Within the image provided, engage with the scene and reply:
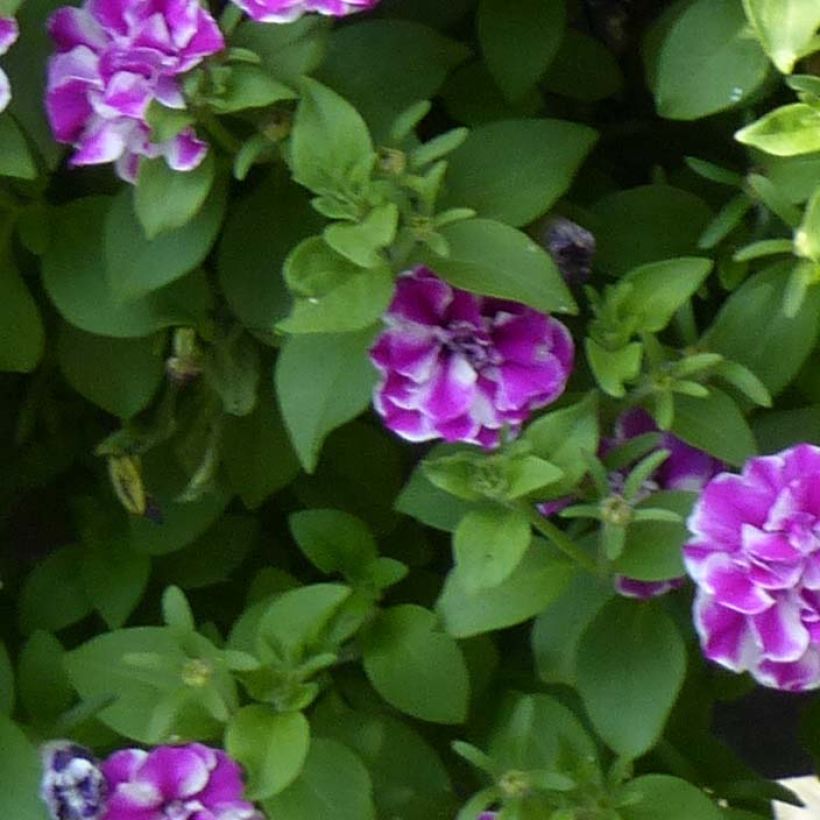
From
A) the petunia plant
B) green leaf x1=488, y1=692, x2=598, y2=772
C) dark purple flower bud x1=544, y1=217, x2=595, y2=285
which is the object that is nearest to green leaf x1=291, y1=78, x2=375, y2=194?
the petunia plant

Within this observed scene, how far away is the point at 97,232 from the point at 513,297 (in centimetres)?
19

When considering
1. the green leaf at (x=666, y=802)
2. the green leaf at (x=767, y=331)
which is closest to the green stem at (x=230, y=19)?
the green leaf at (x=767, y=331)

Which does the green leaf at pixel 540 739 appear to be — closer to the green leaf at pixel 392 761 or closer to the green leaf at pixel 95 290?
the green leaf at pixel 392 761

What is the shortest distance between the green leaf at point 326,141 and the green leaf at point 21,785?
0.86 feet

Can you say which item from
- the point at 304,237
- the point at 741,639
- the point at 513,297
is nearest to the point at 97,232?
the point at 304,237

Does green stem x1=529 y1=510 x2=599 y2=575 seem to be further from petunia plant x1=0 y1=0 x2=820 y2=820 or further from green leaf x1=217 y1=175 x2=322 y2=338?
green leaf x1=217 y1=175 x2=322 y2=338

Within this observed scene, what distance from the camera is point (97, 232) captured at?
1.81ft

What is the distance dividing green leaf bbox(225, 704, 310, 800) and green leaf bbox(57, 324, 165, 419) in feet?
0.46

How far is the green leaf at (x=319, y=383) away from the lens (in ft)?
1.58

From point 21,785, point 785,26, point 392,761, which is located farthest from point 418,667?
point 785,26

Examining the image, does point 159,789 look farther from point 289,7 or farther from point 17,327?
point 289,7

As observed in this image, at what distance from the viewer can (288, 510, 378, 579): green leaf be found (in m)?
0.58

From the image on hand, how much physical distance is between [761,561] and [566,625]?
0.33 feet

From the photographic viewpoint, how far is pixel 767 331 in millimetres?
500
